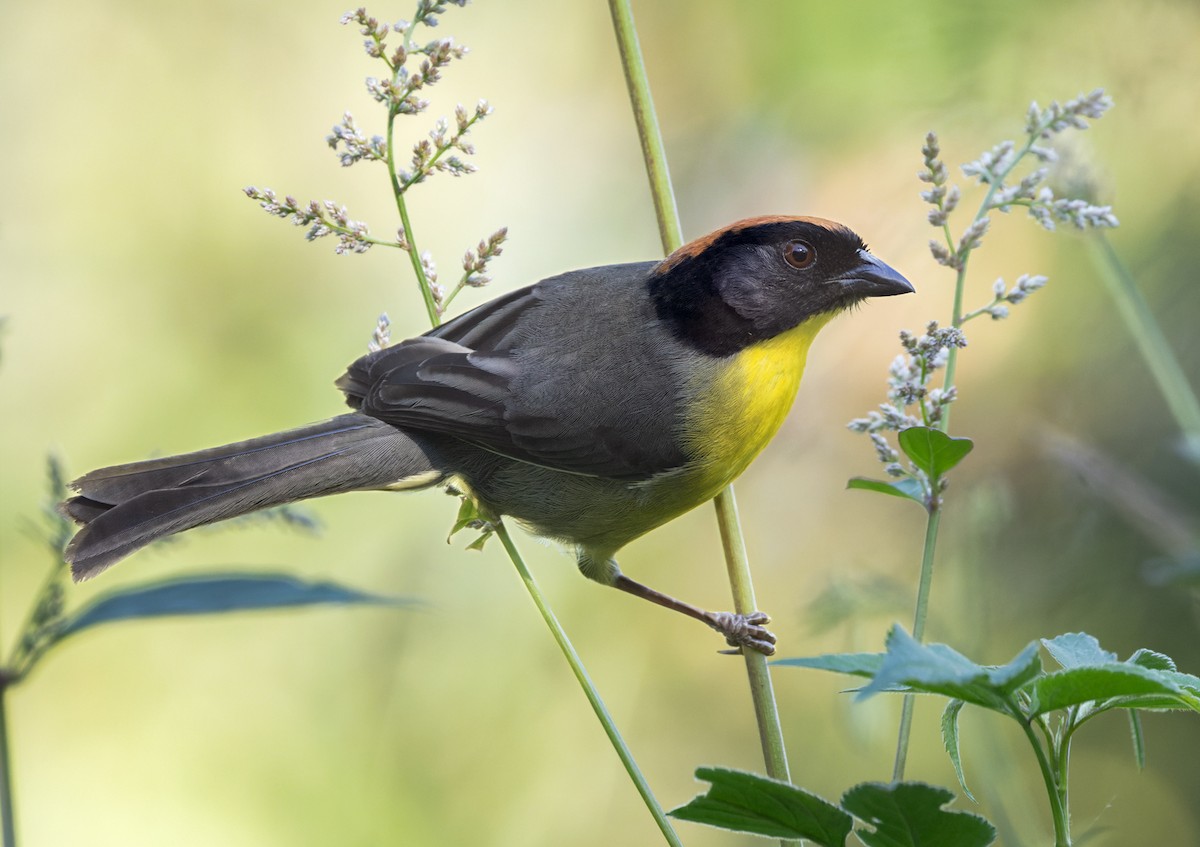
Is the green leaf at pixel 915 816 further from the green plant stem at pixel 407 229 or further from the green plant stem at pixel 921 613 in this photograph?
the green plant stem at pixel 407 229

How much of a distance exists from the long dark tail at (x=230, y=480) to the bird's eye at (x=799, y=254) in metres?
1.12

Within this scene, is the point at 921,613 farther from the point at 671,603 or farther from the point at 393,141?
the point at 671,603

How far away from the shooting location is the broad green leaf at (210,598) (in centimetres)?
221

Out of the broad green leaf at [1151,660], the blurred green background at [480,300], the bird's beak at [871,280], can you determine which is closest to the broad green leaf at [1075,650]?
the broad green leaf at [1151,660]

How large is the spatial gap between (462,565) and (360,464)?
235 centimetres

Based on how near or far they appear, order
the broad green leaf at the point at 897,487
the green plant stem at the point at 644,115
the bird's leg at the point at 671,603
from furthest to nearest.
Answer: the bird's leg at the point at 671,603
the green plant stem at the point at 644,115
the broad green leaf at the point at 897,487

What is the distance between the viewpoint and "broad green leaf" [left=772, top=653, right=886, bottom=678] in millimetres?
1199

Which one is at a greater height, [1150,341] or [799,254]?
[799,254]

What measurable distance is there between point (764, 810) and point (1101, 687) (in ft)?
1.27

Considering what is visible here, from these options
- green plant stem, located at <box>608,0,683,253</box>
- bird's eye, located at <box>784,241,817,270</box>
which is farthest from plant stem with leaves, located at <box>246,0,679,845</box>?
bird's eye, located at <box>784,241,817,270</box>

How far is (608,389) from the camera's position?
130 inches

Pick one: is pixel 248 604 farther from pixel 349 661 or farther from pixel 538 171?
pixel 538 171

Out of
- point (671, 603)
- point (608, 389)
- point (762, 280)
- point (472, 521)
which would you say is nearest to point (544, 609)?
point (472, 521)

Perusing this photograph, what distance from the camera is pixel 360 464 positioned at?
10.5 feet
